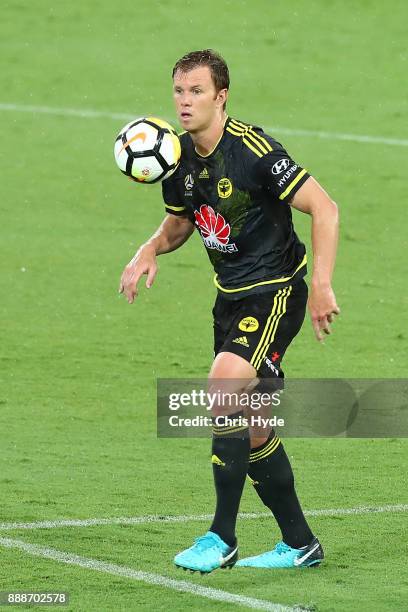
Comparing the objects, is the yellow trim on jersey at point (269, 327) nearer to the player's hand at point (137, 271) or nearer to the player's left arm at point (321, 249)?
the player's left arm at point (321, 249)

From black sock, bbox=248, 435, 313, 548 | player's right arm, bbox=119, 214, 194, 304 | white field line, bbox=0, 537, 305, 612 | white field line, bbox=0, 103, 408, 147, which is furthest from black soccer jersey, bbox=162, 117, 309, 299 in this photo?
white field line, bbox=0, 103, 408, 147

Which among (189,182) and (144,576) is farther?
(189,182)

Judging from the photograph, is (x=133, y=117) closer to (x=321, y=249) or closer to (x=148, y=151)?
(x=148, y=151)

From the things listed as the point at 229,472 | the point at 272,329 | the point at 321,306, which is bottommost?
the point at 229,472

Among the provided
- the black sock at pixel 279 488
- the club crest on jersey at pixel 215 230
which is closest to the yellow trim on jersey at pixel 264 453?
the black sock at pixel 279 488

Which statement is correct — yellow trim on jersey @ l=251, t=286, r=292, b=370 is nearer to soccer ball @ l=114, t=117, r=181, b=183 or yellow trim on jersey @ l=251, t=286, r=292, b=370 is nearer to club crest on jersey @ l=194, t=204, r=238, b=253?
club crest on jersey @ l=194, t=204, r=238, b=253

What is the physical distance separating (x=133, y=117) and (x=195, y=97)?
12659 mm

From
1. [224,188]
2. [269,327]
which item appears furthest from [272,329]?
[224,188]

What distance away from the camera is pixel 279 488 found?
722cm

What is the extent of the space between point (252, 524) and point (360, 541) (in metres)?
0.65

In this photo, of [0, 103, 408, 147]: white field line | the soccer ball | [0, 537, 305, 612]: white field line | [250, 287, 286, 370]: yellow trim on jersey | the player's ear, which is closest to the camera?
[0, 537, 305, 612]: white field line

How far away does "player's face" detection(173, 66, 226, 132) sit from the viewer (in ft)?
23.2

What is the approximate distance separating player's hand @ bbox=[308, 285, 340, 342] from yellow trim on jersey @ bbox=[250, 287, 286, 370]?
1.03 feet

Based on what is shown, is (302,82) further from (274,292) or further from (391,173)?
(274,292)
